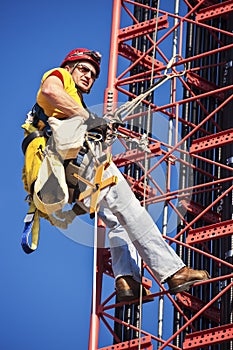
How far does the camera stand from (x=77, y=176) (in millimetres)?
21938

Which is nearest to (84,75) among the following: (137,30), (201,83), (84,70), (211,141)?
(84,70)

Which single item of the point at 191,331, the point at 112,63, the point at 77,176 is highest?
the point at 112,63

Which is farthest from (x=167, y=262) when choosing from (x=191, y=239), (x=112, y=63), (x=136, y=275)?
(x=112, y=63)

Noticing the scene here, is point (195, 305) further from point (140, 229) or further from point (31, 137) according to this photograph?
point (31, 137)

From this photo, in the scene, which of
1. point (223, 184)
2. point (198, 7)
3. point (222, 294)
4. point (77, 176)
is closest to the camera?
point (77, 176)

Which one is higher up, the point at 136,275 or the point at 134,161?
the point at 134,161

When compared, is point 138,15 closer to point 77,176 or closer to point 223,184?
point 223,184

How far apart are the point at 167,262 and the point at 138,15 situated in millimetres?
7156

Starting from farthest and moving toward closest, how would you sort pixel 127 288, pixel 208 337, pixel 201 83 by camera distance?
pixel 201 83 → pixel 208 337 → pixel 127 288

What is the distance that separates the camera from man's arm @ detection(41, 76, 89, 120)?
72.1 ft

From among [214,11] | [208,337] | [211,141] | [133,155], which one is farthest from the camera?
[214,11]

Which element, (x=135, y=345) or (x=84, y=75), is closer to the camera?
(x=84, y=75)

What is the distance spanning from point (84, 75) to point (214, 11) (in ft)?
17.0

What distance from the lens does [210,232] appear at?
25.0 metres
